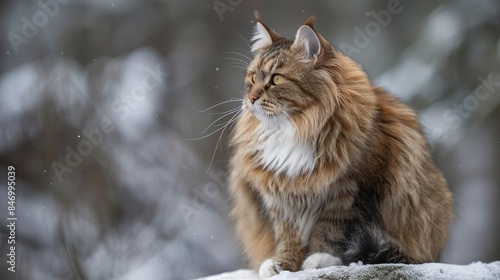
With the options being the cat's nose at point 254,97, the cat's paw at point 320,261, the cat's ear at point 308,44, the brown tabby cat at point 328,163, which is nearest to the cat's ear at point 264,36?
the brown tabby cat at point 328,163

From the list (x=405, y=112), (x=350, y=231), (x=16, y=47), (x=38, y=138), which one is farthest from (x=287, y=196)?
(x=16, y=47)

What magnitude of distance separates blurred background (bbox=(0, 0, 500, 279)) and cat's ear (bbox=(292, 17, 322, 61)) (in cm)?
125

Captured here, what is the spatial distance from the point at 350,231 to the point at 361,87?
45 centimetres

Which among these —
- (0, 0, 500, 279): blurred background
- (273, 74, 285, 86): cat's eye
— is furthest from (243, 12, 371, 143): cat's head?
(0, 0, 500, 279): blurred background

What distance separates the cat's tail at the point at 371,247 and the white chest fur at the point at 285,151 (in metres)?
0.25

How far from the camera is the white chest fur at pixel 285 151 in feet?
6.23

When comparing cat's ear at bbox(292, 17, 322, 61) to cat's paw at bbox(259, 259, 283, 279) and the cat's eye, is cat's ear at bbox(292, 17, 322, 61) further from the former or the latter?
cat's paw at bbox(259, 259, 283, 279)

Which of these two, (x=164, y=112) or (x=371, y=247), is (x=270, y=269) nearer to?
(x=371, y=247)

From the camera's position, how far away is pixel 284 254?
197 centimetres

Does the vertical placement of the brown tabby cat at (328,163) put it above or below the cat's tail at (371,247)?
above

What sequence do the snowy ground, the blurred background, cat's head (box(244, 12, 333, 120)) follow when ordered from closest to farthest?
1. the snowy ground
2. cat's head (box(244, 12, 333, 120))
3. the blurred background

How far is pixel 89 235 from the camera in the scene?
123 inches

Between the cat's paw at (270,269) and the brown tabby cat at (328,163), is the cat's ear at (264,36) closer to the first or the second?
the brown tabby cat at (328,163)

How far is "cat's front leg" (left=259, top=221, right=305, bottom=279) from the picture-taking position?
193 cm
